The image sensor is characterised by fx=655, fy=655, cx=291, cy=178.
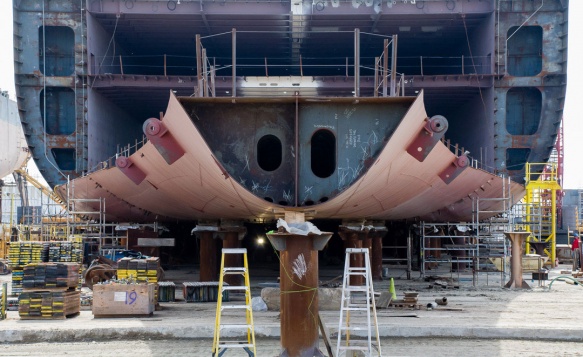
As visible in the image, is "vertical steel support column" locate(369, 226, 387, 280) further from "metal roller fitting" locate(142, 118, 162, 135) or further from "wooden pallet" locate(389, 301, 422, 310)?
"metal roller fitting" locate(142, 118, 162, 135)

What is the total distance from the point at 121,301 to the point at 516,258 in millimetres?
11811

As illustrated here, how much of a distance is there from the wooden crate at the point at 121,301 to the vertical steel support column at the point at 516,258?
10.9 metres

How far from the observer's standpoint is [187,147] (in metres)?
13.5

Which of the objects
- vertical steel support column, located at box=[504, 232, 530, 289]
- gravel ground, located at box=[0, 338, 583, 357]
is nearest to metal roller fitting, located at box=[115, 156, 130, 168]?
gravel ground, located at box=[0, 338, 583, 357]

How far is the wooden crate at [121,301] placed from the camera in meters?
13.1

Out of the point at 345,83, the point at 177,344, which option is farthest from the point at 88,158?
the point at 177,344

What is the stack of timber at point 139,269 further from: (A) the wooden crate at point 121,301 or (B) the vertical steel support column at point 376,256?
(B) the vertical steel support column at point 376,256

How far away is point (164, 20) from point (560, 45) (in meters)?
16.6

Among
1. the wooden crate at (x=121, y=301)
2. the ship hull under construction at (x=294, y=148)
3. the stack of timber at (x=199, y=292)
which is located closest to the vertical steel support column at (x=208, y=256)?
the stack of timber at (x=199, y=292)

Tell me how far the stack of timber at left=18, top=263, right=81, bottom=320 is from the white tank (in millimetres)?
41015

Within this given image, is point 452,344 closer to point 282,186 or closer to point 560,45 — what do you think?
point 282,186

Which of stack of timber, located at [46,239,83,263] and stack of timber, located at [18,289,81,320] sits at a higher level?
stack of timber, located at [46,239,83,263]

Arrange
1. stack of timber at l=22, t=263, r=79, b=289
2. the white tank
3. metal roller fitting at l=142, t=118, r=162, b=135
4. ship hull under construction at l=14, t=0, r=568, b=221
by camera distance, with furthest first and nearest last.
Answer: the white tank < ship hull under construction at l=14, t=0, r=568, b=221 < metal roller fitting at l=142, t=118, r=162, b=135 < stack of timber at l=22, t=263, r=79, b=289

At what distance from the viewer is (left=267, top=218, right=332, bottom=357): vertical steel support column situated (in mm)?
9297
